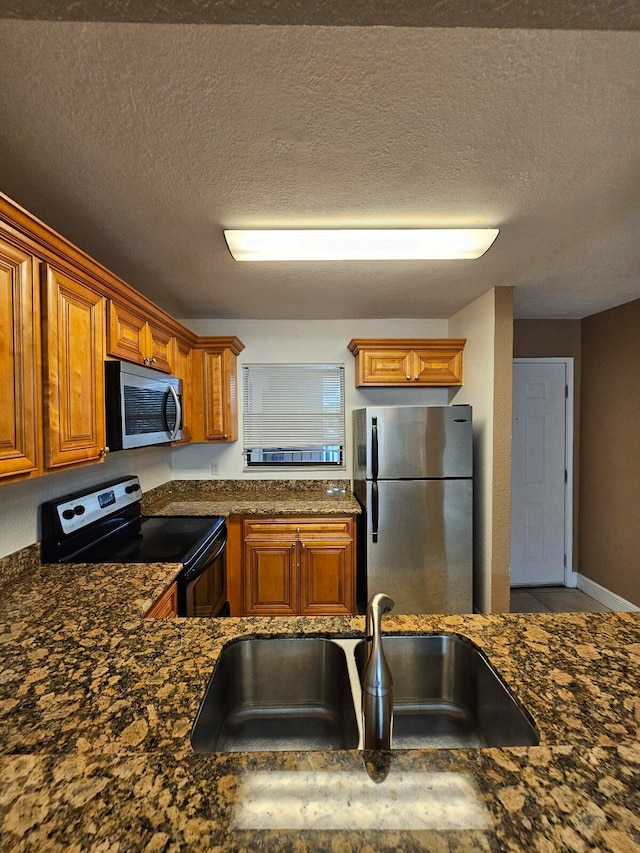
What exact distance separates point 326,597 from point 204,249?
2.45 m

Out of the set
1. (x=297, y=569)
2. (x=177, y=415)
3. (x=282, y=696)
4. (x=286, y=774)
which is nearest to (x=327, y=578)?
(x=297, y=569)

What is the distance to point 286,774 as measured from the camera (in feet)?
2.13

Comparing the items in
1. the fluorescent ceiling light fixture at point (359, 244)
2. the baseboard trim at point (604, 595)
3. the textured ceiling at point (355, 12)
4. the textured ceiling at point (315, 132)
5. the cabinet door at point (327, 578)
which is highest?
the textured ceiling at point (315, 132)

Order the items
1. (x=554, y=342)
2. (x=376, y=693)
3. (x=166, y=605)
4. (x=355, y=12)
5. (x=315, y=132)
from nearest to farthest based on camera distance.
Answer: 1. (x=355, y=12)
2. (x=376, y=693)
3. (x=315, y=132)
4. (x=166, y=605)
5. (x=554, y=342)

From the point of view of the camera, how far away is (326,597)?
301cm

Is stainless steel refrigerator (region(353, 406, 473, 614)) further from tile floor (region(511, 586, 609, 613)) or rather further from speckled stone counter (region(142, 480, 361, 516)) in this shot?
tile floor (region(511, 586, 609, 613))

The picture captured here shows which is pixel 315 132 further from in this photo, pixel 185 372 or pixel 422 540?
pixel 422 540

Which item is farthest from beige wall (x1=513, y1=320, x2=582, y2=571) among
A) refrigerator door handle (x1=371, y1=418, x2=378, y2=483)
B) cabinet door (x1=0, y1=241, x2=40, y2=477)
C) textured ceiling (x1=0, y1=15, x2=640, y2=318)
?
cabinet door (x1=0, y1=241, x2=40, y2=477)

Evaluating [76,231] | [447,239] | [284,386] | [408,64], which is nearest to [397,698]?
[408,64]

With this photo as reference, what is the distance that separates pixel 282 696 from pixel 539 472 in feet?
11.6

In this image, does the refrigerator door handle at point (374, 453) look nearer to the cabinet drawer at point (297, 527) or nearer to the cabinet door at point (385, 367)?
the cabinet drawer at point (297, 527)

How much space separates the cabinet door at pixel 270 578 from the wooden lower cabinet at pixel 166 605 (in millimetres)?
1105

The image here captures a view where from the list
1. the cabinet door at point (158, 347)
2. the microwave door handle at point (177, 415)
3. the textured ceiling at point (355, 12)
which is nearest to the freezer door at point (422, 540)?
the microwave door handle at point (177, 415)

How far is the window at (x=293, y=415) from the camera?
372cm
